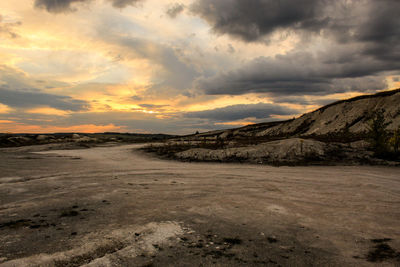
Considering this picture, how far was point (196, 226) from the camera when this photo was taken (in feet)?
20.6

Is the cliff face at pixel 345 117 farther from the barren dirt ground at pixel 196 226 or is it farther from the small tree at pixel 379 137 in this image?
the barren dirt ground at pixel 196 226

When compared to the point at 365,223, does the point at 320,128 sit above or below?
above

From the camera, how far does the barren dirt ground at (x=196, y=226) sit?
15.2 ft

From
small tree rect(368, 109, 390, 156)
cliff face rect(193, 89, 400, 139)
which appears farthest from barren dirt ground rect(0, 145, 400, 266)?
cliff face rect(193, 89, 400, 139)

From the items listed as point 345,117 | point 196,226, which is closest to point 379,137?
point 196,226

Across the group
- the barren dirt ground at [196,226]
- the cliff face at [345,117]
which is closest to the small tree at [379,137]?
the barren dirt ground at [196,226]

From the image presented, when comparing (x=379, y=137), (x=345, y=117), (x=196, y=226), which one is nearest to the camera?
(x=196, y=226)

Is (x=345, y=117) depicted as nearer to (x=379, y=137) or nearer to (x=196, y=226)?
(x=379, y=137)

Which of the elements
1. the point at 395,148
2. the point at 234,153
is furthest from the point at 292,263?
the point at 395,148

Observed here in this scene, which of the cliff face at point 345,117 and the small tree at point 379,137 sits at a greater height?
the cliff face at point 345,117

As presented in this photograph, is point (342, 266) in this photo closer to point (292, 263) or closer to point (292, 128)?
point (292, 263)

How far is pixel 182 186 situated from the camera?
38.7 ft

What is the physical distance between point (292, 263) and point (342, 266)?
94cm

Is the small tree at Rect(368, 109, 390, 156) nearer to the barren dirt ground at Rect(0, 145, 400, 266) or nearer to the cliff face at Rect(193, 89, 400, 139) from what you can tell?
the barren dirt ground at Rect(0, 145, 400, 266)
